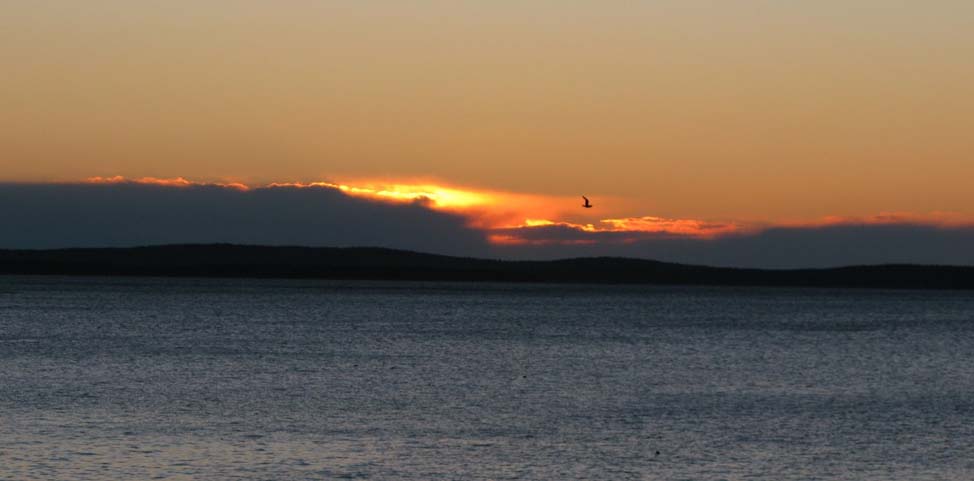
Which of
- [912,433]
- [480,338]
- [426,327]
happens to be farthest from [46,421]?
[426,327]

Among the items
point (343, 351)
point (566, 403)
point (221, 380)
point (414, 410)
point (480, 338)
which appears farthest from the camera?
point (480, 338)

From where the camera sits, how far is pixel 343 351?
273ft

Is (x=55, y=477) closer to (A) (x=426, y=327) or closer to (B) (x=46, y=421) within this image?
(B) (x=46, y=421)

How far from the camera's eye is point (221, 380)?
60.2m

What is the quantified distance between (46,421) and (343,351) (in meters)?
40.7

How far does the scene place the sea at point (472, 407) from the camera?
36.4 meters

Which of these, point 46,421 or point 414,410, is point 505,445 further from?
point 46,421

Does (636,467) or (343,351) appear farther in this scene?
(343,351)

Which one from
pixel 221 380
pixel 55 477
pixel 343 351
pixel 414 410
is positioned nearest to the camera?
pixel 55 477

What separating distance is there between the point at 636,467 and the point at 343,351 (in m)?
48.0

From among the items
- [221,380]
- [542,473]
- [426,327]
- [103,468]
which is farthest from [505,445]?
[426,327]

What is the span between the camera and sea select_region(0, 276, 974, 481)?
3644cm

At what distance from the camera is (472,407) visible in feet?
165

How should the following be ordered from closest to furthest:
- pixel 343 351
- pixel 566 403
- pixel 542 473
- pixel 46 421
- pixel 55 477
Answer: pixel 55 477
pixel 542 473
pixel 46 421
pixel 566 403
pixel 343 351
